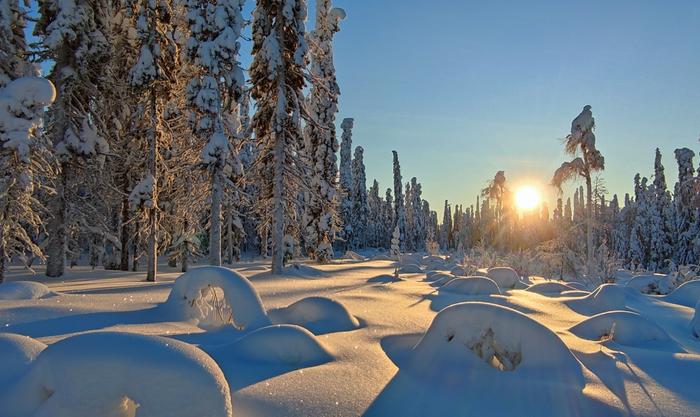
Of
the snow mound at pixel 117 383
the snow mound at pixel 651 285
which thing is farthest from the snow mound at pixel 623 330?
the snow mound at pixel 651 285

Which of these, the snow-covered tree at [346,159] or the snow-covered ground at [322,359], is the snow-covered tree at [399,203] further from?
the snow-covered ground at [322,359]

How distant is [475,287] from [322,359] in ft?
20.0

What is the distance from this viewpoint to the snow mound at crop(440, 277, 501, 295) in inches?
355

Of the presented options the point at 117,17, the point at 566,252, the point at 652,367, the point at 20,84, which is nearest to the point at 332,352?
the point at 652,367

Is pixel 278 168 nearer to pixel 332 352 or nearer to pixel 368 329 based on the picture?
pixel 368 329

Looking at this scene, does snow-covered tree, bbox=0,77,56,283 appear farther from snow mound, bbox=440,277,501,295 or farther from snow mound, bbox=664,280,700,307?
snow mound, bbox=664,280,700,307

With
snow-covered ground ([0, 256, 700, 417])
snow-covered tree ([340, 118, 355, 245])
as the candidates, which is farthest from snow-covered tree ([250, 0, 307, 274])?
snow-covered tree ([340, 118, 355, 245])

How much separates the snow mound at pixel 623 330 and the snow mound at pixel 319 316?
3086mm

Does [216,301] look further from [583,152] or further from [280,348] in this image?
[583,152]

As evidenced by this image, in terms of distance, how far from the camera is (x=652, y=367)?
4.05 m

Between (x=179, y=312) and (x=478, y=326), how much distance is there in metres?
3.80

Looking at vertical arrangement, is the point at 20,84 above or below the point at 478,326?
above

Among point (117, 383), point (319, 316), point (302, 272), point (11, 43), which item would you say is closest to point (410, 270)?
point (302, 272)

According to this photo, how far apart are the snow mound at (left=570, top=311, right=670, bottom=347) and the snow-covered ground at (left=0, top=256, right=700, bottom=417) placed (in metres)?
0.02
